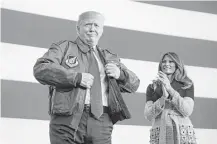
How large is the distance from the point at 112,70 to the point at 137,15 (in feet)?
5.11

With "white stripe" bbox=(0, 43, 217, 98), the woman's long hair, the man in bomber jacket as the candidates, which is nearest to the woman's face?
the woman's long hair

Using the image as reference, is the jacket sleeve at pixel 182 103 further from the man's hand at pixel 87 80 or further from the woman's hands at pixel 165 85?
the man's hand at pixel 87 80

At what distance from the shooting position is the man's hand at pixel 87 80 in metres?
1.19

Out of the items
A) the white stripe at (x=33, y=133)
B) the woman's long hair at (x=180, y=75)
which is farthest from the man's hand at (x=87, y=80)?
the white stripe at (x=33, y=133)

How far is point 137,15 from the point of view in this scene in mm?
2732

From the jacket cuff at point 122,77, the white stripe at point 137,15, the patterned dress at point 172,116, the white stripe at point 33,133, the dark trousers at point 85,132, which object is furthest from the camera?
the white stripe at point 137,15

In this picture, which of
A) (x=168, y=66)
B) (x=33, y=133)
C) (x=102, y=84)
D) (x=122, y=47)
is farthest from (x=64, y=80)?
(x=122, y=47)

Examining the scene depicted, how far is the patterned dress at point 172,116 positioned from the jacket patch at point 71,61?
2.17 ft

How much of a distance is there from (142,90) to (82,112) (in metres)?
1.48

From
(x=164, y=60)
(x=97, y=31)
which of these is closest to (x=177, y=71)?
(x=164, y=60)

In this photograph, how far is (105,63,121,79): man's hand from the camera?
48.8 inches

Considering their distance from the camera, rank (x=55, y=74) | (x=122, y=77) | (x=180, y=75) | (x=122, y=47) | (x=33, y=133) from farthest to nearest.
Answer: (x=122, y=47) → (x=33, y=133) → (x=180, y=75) → (x=122, y=77) → (x=55, y=74)

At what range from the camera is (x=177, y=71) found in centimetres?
189

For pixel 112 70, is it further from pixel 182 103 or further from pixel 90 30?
pixel 182 103
